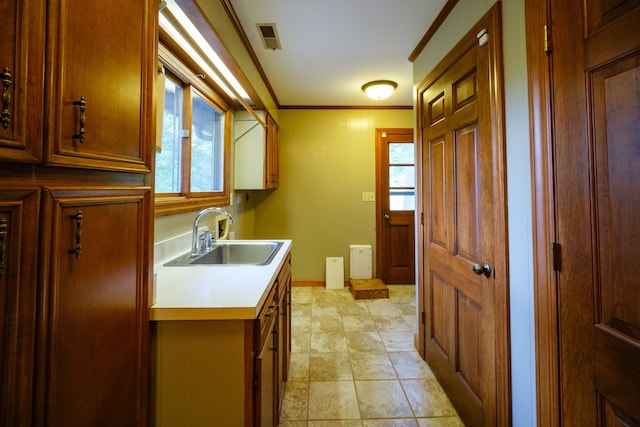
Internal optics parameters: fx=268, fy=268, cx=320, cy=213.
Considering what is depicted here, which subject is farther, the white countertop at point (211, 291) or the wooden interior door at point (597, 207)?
the white countertop at point (211, 291)

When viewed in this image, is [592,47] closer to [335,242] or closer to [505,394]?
[505,394]

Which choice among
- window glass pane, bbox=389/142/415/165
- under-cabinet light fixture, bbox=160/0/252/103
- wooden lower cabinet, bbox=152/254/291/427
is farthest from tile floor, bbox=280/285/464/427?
under-cabinet light fixture, bbox=160/0/252/103

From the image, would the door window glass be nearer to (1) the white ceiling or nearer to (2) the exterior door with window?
(2) the exterior door with window

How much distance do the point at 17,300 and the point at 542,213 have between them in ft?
4.83

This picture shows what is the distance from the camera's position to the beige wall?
150 inches

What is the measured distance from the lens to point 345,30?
2074 millimetres

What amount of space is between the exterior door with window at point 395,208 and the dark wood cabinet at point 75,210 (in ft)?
10.9

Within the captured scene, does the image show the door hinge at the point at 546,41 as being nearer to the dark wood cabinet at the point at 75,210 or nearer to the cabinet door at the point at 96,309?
the dark wood cabinet at the point at 75,210

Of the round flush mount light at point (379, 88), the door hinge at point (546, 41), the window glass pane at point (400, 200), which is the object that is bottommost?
the window glass pane at point (400, 200)

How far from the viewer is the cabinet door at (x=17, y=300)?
46cm

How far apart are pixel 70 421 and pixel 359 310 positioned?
2.68m

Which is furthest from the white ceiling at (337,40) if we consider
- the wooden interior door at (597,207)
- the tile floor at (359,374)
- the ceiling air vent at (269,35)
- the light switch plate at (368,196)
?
the tile floor at (359,374)

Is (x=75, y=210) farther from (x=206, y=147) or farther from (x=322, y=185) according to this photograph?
(x=322, y=185)

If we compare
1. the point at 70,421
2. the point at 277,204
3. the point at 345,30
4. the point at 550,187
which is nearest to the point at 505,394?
the point at 550,187
